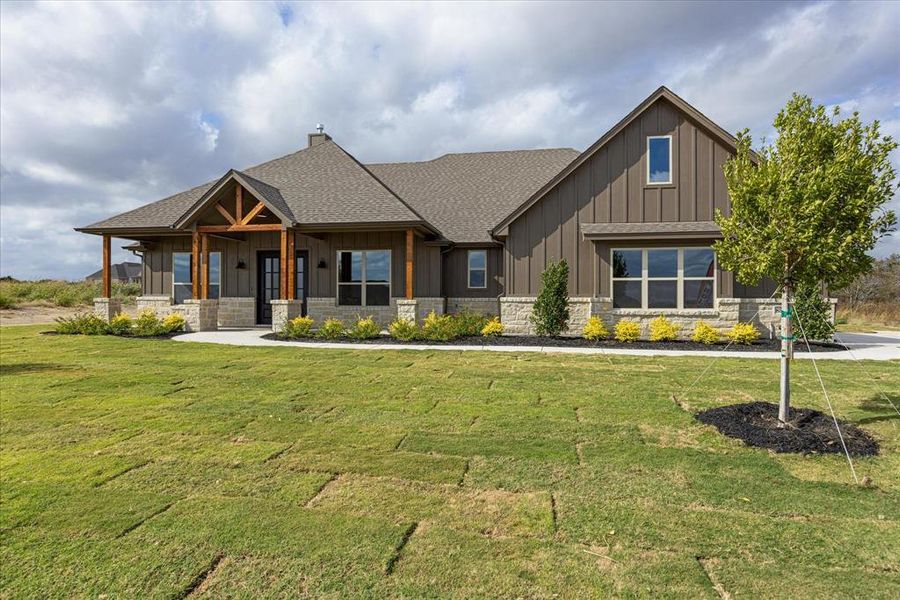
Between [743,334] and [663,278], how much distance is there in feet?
8.08

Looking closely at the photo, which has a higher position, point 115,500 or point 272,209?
point 272,209

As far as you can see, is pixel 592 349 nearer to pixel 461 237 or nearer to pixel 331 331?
pixel 461 237

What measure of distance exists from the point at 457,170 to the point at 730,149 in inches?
413

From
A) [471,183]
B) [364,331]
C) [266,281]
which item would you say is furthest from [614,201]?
[266,281]

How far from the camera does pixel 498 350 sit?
37.7 ft

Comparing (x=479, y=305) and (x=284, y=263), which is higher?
(x=284, y=263)

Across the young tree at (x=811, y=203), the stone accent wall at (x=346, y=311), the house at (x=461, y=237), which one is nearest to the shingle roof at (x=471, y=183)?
the house at (x=461, y=237)

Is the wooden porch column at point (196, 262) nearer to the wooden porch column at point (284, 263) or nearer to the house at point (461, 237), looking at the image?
the house at point (461, 237)

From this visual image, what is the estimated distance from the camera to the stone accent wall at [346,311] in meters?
16.7

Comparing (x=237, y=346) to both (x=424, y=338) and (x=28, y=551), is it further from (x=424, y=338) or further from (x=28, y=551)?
(x=28, y=551)

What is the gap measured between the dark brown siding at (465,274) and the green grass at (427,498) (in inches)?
393

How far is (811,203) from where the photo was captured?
4.99 metres

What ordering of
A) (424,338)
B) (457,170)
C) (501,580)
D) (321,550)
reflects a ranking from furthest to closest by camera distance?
1. (457,170)
2. (424,338)
3. (321,550)
4. (501,580)

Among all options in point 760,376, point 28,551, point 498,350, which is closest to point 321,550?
point 28,551
